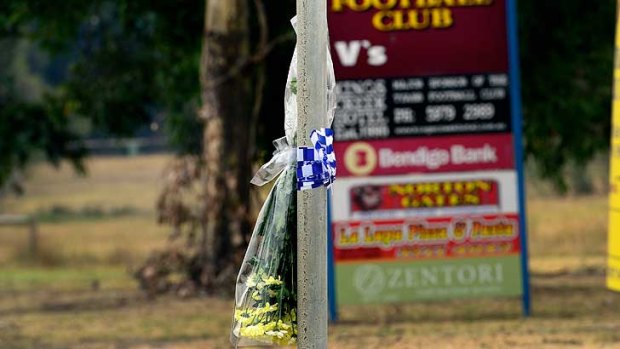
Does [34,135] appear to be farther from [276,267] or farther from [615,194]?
[276,267]

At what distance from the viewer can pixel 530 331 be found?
12.6 metres

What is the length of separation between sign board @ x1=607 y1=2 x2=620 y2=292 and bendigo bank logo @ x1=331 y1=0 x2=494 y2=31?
10.6 feet

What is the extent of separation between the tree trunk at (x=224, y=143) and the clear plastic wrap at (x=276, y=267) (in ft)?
32.5

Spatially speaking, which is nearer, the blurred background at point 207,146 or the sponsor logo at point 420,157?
the sponsor logo at point 420,157

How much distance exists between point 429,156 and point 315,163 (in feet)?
21.8

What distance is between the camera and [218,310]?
51.1 ft

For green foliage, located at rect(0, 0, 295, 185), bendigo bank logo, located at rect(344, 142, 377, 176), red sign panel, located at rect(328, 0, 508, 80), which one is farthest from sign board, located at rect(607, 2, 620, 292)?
green foliage, located at rect(0, 0, 295, 185)

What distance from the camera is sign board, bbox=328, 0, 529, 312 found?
43.3ft

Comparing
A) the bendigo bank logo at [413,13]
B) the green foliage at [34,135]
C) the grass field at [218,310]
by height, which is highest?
the bendigo bank logo at [413,13]

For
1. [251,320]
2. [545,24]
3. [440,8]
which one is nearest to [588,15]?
[545,24]

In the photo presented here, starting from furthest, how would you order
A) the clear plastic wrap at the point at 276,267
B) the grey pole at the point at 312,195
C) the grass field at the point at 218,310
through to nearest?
1. the grass field at the point at 218,310
2. the clear plastic wrap at the point at 276,267
3. the grey pole at the point at 312,195

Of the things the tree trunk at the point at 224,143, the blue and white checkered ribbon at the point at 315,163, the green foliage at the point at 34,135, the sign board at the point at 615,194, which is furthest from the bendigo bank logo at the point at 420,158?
the green foliage at the point at 34,135

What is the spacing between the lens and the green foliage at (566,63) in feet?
61.8

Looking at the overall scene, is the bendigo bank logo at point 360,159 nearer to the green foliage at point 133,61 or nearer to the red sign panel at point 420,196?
the red sign panel at point 420,196
